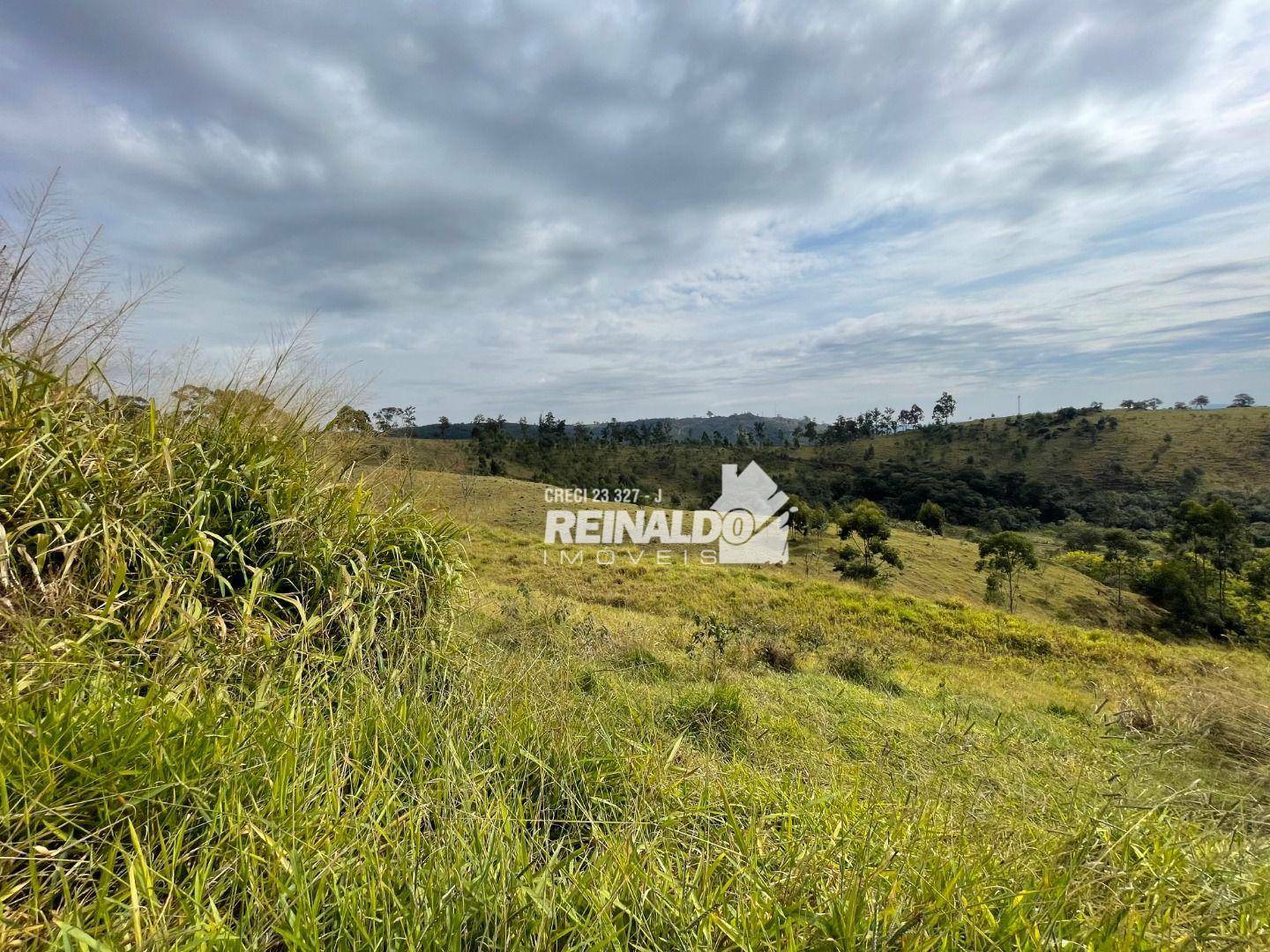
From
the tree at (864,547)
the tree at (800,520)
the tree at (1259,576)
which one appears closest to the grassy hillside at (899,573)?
the tree at (800,520)

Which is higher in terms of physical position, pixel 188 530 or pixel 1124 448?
pixel 1124 448

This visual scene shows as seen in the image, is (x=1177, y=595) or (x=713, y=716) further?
(x=1177, y=595)

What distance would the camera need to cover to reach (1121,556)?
3412cm

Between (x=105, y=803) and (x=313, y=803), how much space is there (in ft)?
1.68

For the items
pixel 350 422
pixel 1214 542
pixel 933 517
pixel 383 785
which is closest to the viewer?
pixel 383 785

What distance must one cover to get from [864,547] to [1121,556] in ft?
65.2

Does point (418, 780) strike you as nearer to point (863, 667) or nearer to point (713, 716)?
point (713, 716)

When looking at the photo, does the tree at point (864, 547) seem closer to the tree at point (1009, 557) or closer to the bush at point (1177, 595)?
the tree at point (1009, 557)

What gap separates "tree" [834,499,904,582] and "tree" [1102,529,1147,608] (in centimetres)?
1441

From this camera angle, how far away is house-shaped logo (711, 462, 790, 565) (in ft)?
78.8

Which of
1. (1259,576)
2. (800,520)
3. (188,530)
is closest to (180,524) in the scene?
(188,530)

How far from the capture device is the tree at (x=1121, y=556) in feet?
103

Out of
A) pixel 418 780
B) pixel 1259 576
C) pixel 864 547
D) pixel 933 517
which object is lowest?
pixel 1259 576

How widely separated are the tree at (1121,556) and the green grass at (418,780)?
37.9 meters
